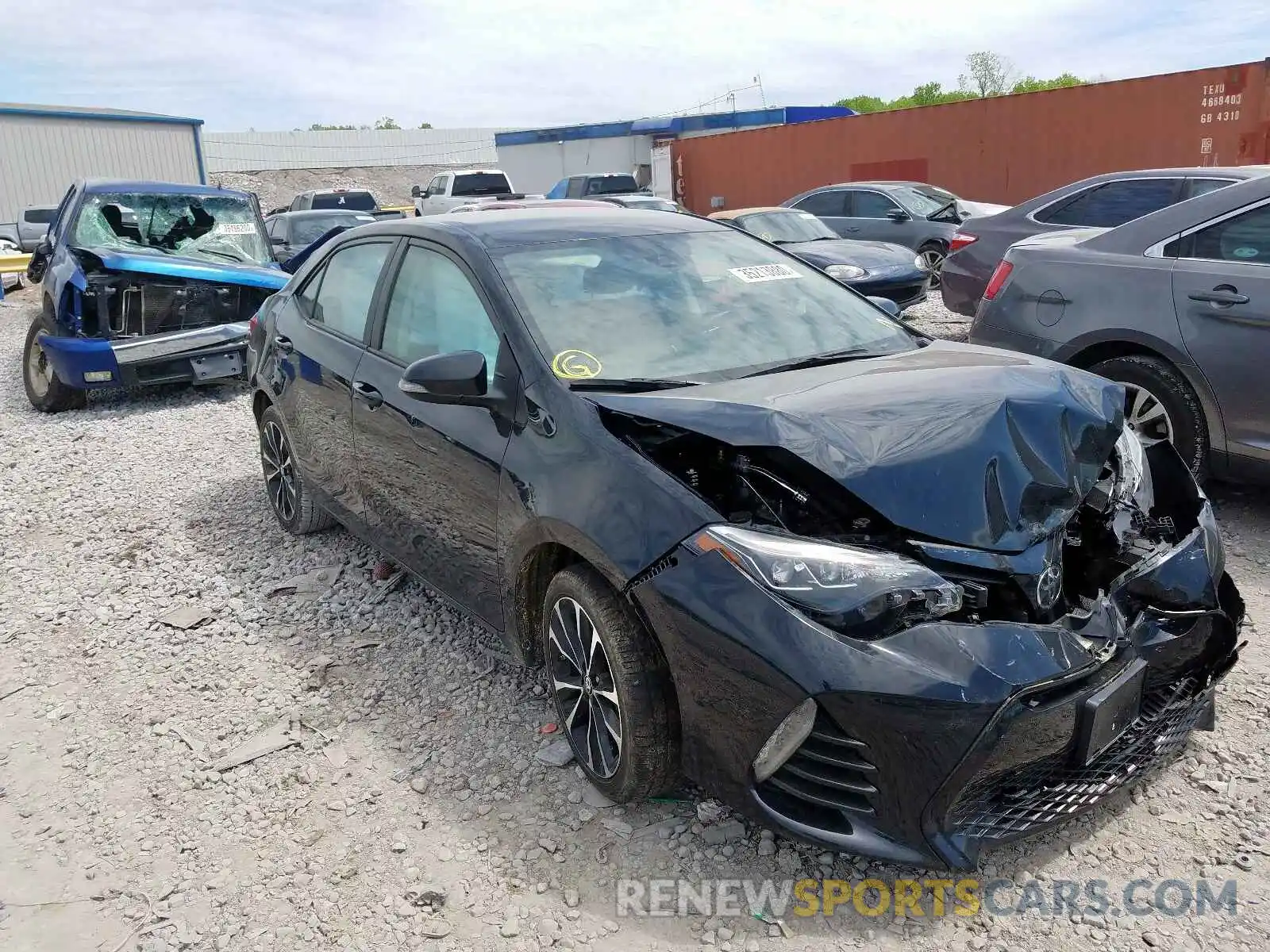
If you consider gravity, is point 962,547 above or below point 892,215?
below

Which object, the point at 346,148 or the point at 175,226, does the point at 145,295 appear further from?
the point at 346,148

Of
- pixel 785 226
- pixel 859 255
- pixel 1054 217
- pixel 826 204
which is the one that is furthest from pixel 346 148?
pixel 1054 217

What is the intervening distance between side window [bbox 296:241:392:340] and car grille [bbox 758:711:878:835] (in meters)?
2.64

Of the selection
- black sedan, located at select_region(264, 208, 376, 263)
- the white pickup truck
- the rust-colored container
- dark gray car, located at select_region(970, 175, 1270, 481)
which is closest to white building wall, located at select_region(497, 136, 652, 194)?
the rust-colored container

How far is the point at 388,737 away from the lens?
3.34m

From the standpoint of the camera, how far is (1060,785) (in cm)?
235

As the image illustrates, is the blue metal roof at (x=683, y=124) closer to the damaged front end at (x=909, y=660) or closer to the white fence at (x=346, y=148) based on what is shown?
the white fence at (x=346, y=148)

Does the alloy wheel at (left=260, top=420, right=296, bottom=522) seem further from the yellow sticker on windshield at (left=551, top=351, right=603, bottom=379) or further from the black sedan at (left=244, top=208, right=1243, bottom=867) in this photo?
the yellow sticker on windshield at (left=551, top=351, right=603, bottom=379)

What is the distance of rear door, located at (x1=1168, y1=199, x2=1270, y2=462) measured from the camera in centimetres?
435

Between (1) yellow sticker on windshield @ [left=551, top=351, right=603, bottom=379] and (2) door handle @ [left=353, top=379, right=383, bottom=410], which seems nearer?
(1) yellow sticker on windshield @ [left=551, top=351, right=603, bottom=379]

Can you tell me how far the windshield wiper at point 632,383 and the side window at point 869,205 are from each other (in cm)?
1207

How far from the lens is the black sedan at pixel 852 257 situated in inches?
405

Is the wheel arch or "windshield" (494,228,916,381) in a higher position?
"windshield" (494,228,916,381)

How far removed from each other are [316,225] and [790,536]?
556 inches
